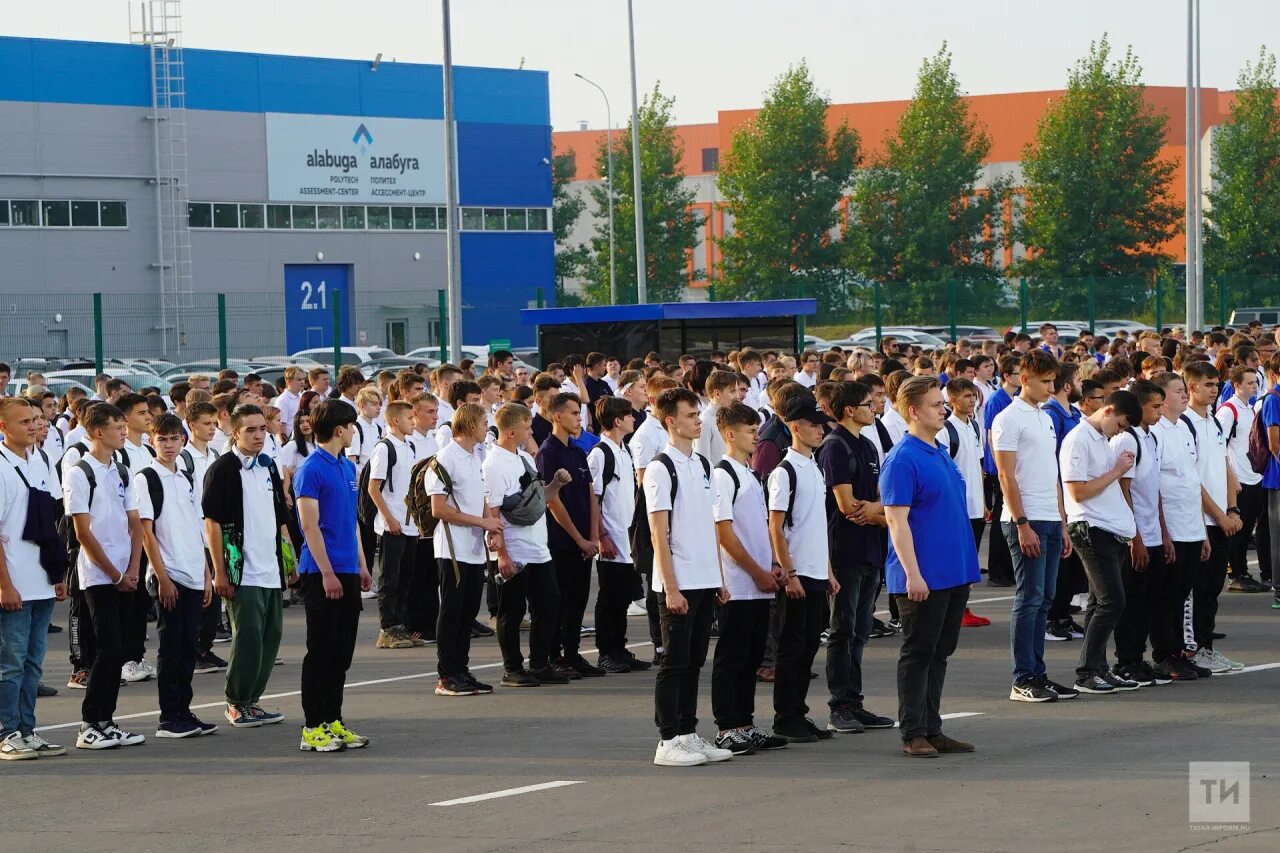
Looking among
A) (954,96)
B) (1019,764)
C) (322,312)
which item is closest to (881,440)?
(1019,764)

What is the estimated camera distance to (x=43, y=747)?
9.96m

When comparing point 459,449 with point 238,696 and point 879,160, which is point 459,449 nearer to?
point 238,696

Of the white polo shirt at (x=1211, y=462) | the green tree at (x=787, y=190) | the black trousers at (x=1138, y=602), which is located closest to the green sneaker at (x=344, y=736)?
the black trousers at (x=1138, y=602)

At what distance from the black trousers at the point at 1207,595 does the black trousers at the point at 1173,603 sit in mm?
268

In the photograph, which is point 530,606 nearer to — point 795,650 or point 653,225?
point 795,650

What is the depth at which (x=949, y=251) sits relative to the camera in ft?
202

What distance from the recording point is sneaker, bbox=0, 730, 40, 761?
985cm

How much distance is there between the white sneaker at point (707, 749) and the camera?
9102 millimetres

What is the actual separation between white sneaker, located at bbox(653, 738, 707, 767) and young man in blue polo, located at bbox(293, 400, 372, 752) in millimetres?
1835

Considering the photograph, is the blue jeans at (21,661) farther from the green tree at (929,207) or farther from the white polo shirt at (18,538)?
the green tree at (929,207)

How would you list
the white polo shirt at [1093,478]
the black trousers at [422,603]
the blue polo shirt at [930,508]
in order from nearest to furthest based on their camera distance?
the blue polo shirt at [930,508] < the white polo shirt at [1093,478] < the black trousers at [422,603]

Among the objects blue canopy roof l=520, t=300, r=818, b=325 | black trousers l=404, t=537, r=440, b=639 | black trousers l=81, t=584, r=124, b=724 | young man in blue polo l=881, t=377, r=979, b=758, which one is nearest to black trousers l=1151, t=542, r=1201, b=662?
young man in blue polo l=881, t=377, r=979, b=758

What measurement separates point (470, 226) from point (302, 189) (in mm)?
6829

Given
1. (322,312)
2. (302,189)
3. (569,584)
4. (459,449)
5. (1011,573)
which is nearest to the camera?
(459,449)
